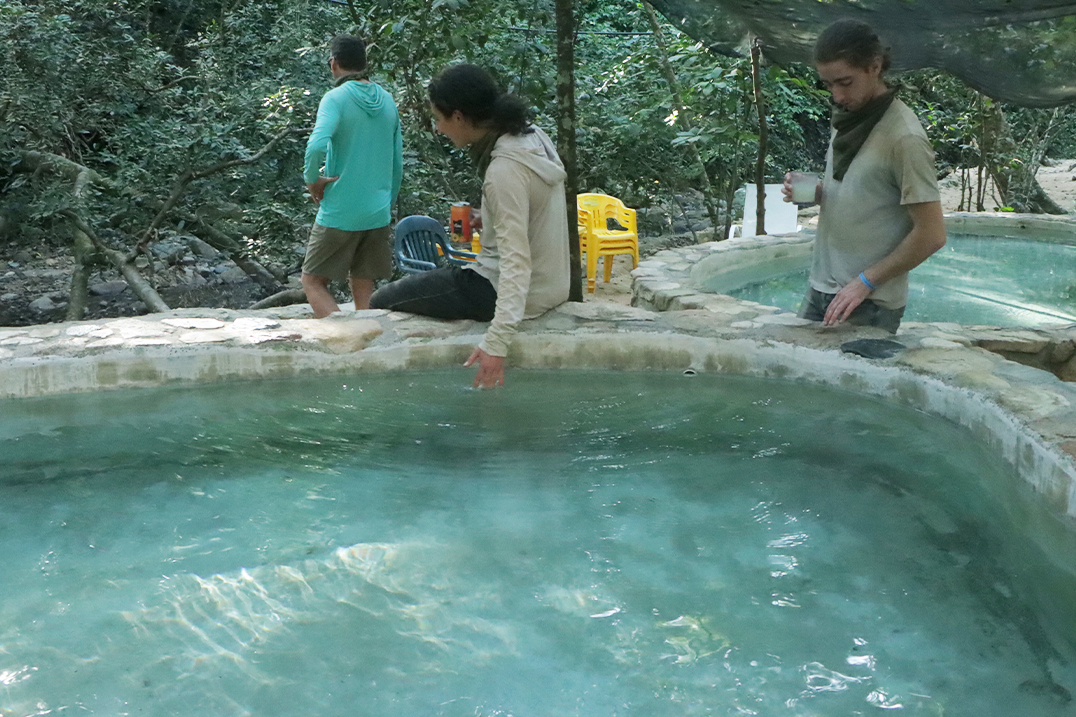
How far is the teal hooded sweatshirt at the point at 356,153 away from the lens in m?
4.50

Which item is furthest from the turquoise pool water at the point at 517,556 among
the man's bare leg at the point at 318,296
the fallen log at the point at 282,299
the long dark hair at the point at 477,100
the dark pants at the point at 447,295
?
the fallen log at the point at 282,299

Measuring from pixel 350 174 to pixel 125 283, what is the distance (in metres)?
6.05

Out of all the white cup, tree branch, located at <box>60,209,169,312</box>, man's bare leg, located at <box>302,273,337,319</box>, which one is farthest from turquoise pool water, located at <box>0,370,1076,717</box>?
tree branch, located at <box>60,209,169,312</box>

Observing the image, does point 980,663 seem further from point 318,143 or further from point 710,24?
point 318,143

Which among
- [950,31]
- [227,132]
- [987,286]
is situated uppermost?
[227,132]

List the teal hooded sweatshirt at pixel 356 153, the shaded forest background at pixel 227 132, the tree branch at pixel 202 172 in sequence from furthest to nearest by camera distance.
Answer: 1. the tree branch at pixel 202 172
2. the shaded forest background at pixel 227 132
3. the teal hooded sweatshirt at pixel 356 153

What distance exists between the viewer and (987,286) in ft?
24.9

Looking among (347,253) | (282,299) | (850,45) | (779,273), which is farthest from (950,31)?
(282,299)

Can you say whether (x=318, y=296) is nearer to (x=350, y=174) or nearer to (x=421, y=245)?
(x=350, y=174)

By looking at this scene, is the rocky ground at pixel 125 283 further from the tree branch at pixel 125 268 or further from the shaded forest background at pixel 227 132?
the tree branch at pixel 125 268

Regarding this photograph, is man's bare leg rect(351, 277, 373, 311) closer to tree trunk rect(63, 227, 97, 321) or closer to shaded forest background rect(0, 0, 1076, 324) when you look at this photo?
shaded forest background rect(0, 0, 1076, 324)

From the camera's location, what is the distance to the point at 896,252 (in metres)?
3.44

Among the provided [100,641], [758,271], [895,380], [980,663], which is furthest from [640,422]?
[758,271]

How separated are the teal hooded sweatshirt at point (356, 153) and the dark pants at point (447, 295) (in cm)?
60
